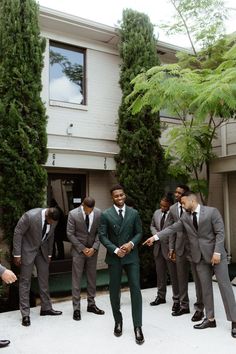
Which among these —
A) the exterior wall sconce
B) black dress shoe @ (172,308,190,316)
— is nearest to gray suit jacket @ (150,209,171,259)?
black dress shoe @ (172,308,190,316)

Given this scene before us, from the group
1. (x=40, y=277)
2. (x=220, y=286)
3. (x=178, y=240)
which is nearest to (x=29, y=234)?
(x=40, y=277)

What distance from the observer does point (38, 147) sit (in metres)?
7.48

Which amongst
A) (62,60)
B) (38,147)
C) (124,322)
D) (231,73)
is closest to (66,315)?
(124,322)

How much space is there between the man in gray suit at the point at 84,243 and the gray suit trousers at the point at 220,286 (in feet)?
5.82

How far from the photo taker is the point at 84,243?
6199 mm

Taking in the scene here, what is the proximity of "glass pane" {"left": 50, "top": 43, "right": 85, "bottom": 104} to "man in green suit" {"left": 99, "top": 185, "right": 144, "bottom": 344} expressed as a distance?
4814 mm

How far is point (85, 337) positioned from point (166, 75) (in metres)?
5.14

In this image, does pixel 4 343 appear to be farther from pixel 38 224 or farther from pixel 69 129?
pixel 69 129

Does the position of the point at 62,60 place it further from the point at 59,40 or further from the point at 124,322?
the point at 124,322

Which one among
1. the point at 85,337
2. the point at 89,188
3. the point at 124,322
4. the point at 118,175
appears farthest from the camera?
the point at 89,188

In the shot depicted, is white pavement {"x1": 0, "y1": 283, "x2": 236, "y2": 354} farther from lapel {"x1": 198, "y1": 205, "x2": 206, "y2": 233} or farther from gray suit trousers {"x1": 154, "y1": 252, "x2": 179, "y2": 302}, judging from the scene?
lapel {"x1": 198, "y1": 205, "x2": 206, "y2": 233}

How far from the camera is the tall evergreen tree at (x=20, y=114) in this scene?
7.09 metres

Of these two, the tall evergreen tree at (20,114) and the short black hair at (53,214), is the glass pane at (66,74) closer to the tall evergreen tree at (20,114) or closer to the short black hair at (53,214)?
the tall evergreen tree at (20,114)

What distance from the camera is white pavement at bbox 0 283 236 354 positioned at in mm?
4605
